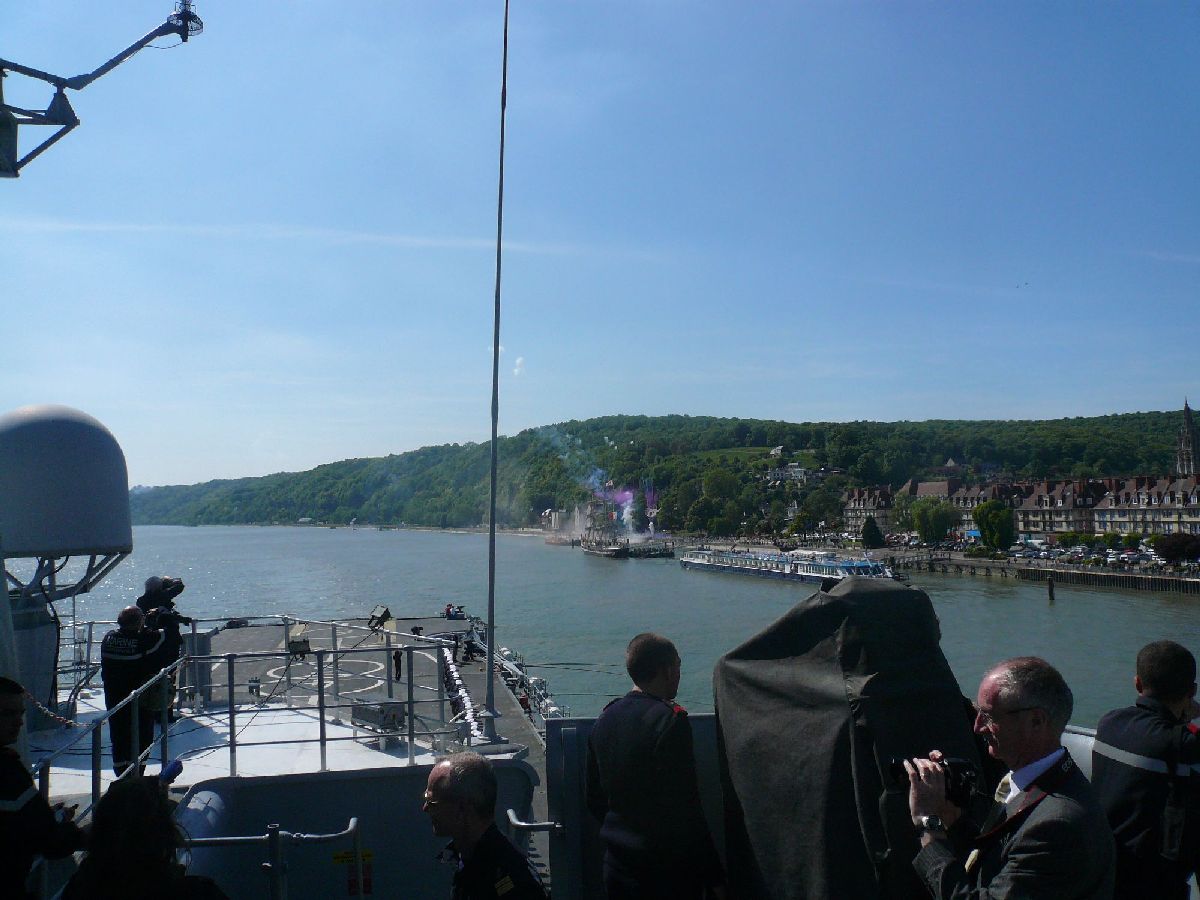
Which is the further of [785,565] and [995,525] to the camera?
[995,525]

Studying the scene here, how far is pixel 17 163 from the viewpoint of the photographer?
6.83m

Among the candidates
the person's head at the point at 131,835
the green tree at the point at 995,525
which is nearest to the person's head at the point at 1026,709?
the person's head at the point at 131,835

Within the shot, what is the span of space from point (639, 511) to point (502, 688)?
148 meters

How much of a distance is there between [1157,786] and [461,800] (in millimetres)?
2320

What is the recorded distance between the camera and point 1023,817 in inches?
86.4

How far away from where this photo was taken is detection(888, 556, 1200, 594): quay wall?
62.8 metres

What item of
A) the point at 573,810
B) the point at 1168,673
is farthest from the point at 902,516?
the point at 1168,673

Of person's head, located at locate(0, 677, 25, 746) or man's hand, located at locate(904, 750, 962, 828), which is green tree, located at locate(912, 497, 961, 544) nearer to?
man's hand, located at locate(904, 750, 962, 828)

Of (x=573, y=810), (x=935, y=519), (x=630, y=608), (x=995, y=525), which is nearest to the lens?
(x=573, y=810)

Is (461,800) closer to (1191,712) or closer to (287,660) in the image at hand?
(1191,712)

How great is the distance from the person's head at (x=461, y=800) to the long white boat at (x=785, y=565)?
69814 mm

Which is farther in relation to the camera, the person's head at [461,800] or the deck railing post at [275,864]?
the deck railing post at [275,864]

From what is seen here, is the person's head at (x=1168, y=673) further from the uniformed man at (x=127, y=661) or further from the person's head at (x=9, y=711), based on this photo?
the uniformed man at (x=127, y=661)

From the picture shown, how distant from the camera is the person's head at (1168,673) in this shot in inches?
121
